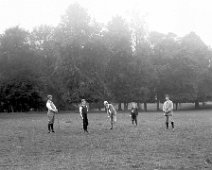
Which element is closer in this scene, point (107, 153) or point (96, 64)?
point (107, 153)

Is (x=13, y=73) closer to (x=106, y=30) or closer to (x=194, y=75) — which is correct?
(x=106, y=30)

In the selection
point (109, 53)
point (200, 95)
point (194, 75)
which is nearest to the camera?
point (109, 53)

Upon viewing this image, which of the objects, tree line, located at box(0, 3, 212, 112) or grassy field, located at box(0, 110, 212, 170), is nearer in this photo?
grassy field, located at box(0, 110, 212, 170)

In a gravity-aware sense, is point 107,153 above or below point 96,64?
below

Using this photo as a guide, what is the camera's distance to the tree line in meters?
66.7

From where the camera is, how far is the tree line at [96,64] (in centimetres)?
6669

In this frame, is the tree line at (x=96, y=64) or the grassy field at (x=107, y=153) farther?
the tree line at (x=96, y=64)

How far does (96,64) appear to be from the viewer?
226ft

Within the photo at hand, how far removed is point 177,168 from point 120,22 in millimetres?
62672

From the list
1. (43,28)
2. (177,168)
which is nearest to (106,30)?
(43,28)

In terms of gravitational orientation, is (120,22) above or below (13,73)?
above

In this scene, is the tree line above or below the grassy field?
above

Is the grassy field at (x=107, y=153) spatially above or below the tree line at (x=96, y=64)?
below

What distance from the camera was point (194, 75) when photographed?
246ft
